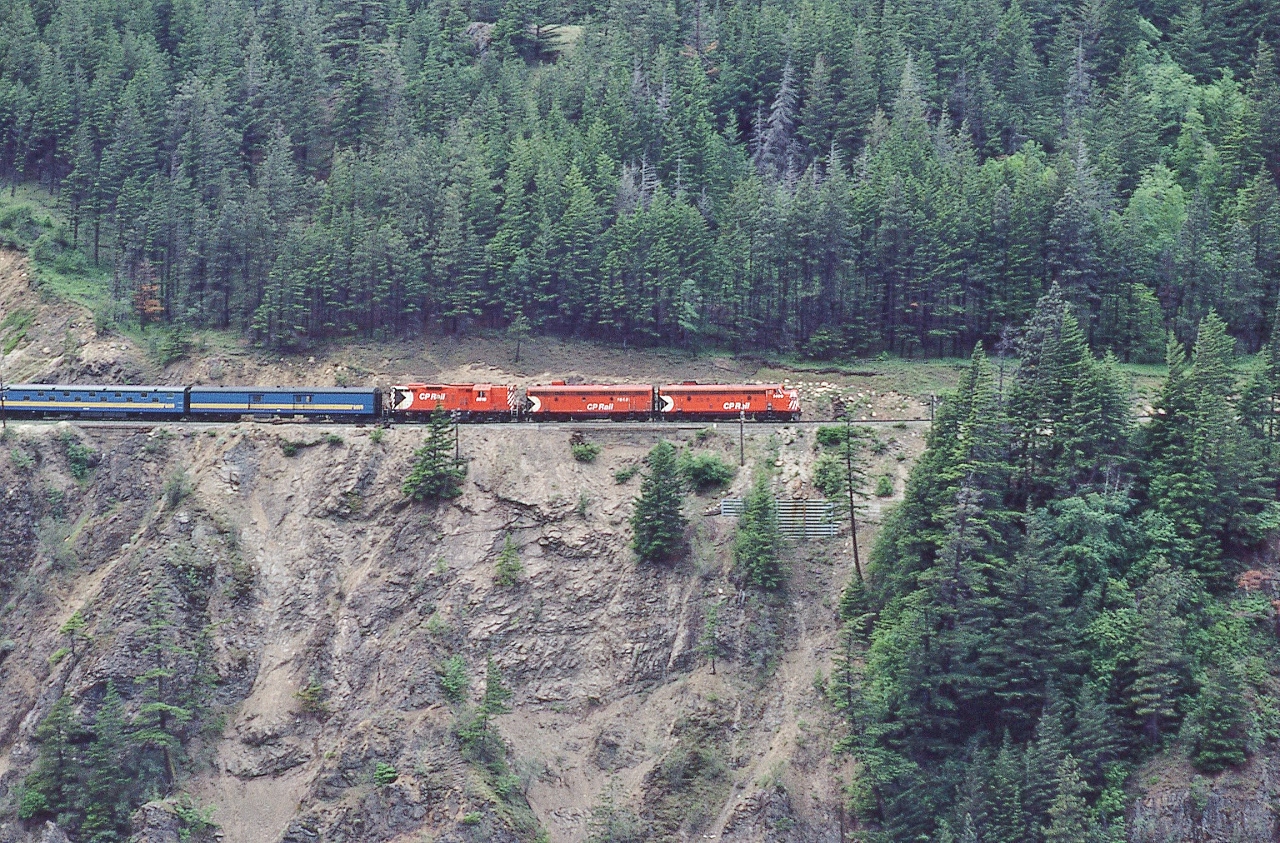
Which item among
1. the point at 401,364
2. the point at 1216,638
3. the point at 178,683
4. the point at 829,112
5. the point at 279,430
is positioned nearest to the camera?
the point at 1216,638

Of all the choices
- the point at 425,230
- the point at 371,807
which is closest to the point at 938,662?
the point at 371,807

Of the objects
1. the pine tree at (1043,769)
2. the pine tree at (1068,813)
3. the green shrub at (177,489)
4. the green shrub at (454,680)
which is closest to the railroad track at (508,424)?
the green shrub at (177,489)

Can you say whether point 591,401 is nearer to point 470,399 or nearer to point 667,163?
point 470,399

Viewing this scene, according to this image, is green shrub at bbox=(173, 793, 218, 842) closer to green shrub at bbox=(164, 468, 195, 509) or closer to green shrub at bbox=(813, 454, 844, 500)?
green shrub at bbox=(164, 468, 195, 509)

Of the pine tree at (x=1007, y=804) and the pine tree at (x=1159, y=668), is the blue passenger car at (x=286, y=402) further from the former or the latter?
the pine tree at (x=1159, y=668)

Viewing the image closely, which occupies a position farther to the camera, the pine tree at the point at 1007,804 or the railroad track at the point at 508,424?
the railroad track at the point at 508,424

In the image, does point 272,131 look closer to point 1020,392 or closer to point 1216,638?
point 1020,392

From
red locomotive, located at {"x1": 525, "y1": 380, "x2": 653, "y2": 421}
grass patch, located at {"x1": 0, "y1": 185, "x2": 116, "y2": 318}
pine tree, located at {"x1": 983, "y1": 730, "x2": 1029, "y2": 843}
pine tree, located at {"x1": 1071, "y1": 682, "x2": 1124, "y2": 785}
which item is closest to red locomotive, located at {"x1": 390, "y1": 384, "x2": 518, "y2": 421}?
red locomotive, located at {"x1": 525, "y1": 380, "x2": 653, "y2": 421}
